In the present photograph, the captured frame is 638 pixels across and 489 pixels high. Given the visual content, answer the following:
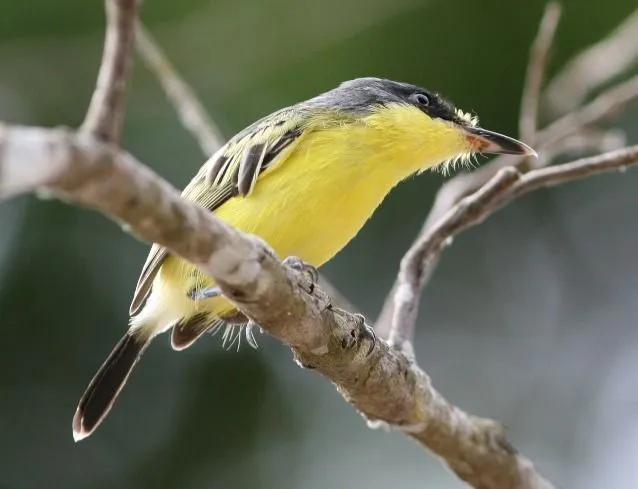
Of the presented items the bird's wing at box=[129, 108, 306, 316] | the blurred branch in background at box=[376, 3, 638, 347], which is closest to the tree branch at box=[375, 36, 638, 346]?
the blurred branch in background at box=[376, 3, 638, 347]

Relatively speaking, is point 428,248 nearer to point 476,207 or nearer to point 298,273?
point 476,207

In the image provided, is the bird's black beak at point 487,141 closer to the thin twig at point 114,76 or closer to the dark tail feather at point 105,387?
the dark tail feather at point 105,387

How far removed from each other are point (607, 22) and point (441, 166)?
1.67m

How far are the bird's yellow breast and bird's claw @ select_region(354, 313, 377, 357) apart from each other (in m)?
0.50

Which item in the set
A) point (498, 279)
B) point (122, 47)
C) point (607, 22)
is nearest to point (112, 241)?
point (498, 279)

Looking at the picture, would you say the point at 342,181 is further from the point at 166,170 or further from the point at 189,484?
the point at 189,484

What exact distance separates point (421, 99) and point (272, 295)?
1647mm

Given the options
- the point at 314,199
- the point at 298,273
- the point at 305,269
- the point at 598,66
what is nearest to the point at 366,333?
the point at 305,269

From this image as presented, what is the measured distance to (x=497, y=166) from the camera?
3.91 metres

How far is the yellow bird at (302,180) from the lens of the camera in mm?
2975

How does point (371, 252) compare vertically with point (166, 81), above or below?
above

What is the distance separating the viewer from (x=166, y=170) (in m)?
5.30

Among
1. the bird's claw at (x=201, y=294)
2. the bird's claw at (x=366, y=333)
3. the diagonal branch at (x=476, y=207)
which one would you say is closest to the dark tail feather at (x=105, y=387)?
the bird's claw at (x=201, y=294)

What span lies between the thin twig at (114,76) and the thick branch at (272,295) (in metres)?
0.03
